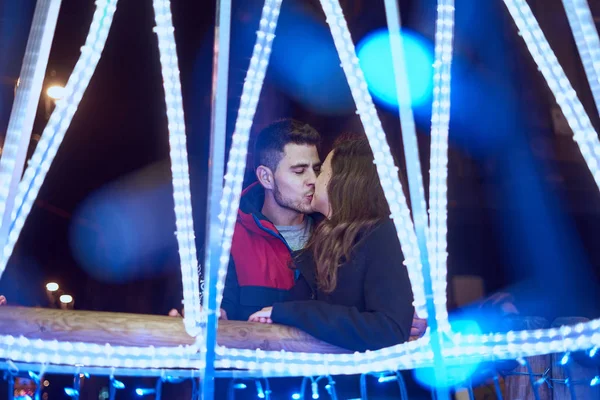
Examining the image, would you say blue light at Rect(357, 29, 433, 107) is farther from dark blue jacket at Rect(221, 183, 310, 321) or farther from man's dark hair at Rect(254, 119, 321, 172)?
dark blue jacket at Rect(221, 183, 310, 321)

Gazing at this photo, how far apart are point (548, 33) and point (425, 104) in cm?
153

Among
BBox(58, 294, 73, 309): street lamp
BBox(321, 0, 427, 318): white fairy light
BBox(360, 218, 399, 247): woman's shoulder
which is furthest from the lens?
BBox(58, 294, 73, 309): street lamp

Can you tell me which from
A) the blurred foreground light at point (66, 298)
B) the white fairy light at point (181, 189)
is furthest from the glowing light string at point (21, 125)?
the blurred foreground light at point (66, 298)

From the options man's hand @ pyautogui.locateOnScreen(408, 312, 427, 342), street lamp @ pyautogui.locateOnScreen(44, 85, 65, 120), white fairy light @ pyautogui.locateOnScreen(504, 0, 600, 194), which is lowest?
man's hand @ pyautogui.locateOnScreen(408, 312, 427, 342)

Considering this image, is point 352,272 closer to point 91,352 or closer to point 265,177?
point 91,352

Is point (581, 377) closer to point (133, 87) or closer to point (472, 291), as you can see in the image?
point (472, 291)

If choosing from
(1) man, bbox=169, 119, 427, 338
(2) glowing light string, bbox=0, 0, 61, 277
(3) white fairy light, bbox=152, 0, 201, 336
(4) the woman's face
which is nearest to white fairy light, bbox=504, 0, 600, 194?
(4) the woman's face

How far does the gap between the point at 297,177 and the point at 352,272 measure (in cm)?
103

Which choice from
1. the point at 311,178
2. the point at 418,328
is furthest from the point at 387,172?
the point at 311,178

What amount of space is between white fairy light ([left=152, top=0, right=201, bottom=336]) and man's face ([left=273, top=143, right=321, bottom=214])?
1.44 meters

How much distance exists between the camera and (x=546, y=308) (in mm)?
5289

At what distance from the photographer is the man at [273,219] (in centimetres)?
294

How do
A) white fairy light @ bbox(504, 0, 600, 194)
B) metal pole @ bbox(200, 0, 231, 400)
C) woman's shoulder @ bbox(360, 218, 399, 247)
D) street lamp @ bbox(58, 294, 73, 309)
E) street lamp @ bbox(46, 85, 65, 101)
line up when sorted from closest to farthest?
1. metal pole @ bbox(200, 0, 231, 400)
2. white fairy light @ bbox(504, 0, 600, 194)
3. woman's shoulder @ bbox(360, 218, 399, 247)
4. street lamp @ bbox(46, 85, 65, 101)
5. street lamp @ bbox(58, 294, 73, 309)

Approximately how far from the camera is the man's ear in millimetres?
3430
